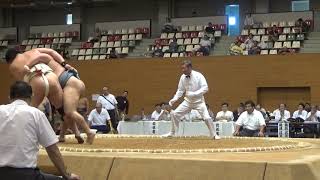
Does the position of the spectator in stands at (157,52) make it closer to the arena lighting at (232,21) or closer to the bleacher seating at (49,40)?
the arena lighting at (232,21)

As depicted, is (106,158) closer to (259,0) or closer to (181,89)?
(181,89)

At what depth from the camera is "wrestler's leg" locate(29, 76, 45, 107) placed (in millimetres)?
6242

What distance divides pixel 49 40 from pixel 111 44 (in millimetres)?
3253

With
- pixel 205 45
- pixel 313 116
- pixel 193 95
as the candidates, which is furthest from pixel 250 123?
pixel 205 45

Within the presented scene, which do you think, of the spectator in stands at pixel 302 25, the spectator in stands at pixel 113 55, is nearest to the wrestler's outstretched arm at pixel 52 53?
the spectator in stands at pixel 113 55

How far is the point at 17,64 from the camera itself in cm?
633

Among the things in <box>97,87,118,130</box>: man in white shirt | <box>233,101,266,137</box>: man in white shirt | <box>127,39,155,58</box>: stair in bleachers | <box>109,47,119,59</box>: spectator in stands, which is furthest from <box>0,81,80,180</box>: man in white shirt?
<box>127,39,155,58</box>: stair in bleachers

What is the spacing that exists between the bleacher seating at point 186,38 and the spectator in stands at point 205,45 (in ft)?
0.79

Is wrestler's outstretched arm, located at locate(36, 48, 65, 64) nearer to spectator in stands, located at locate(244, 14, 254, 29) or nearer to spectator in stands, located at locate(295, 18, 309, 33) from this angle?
spectator in stands, located at locate(295, 18, 309, 33)

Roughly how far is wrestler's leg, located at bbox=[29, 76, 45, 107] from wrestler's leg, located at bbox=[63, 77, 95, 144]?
361 mm

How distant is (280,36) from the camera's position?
18.6 m

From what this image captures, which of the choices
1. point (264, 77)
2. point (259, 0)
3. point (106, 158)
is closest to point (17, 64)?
point (106, 158)

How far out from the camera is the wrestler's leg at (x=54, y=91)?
6.52 meters

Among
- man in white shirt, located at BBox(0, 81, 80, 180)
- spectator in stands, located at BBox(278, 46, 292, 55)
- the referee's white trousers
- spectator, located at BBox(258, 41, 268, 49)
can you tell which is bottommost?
the referee's white trousers
